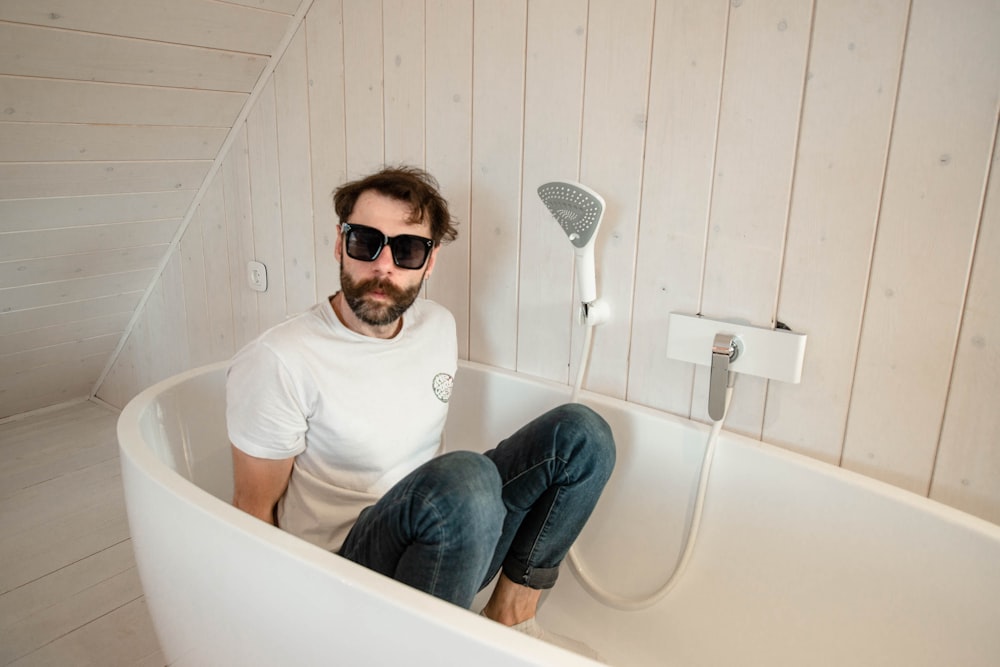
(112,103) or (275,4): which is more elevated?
(275,4)

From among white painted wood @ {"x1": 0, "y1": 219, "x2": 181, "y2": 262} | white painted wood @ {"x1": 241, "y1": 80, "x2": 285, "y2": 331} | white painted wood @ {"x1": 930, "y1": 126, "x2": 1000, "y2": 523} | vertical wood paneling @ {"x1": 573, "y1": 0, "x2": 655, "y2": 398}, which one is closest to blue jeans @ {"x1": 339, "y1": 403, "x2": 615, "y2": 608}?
vertical wood paneling @ {"x1": 573, "y1": 0, "x2": 655, "y2": 398}

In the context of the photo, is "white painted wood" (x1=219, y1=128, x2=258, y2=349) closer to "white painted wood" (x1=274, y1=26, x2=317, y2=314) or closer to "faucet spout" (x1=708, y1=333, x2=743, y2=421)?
"white painted wood" (x1=274, y1=26, x2=317, y2=314)

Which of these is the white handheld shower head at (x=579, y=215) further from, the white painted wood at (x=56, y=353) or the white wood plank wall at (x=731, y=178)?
the white painted wood at (x=56, y=353)

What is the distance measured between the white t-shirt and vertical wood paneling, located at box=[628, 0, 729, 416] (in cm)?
42

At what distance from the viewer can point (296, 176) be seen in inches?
71.1

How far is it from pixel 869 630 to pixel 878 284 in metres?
0.53

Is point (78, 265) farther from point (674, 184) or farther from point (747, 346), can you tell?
point (747, 346)

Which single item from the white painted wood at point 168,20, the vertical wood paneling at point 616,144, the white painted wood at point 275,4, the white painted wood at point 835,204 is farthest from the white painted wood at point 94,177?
the white painted wood at point 835,204

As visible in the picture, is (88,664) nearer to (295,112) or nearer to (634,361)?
(634,361)

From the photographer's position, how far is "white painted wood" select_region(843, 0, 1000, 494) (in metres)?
0.93

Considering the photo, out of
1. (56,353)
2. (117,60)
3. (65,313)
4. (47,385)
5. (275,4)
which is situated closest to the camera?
(117,60)

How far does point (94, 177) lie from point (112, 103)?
0.24 meters

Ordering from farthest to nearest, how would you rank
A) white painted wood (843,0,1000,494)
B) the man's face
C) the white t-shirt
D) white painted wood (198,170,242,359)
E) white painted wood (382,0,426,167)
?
white painted wood (198,170,242,359), white painted wood (382,0,426,167), the man's face, the white t-shirt, white painted wood (843,0,1000,494)

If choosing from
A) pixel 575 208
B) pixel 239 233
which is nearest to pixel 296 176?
pixel 239 233
